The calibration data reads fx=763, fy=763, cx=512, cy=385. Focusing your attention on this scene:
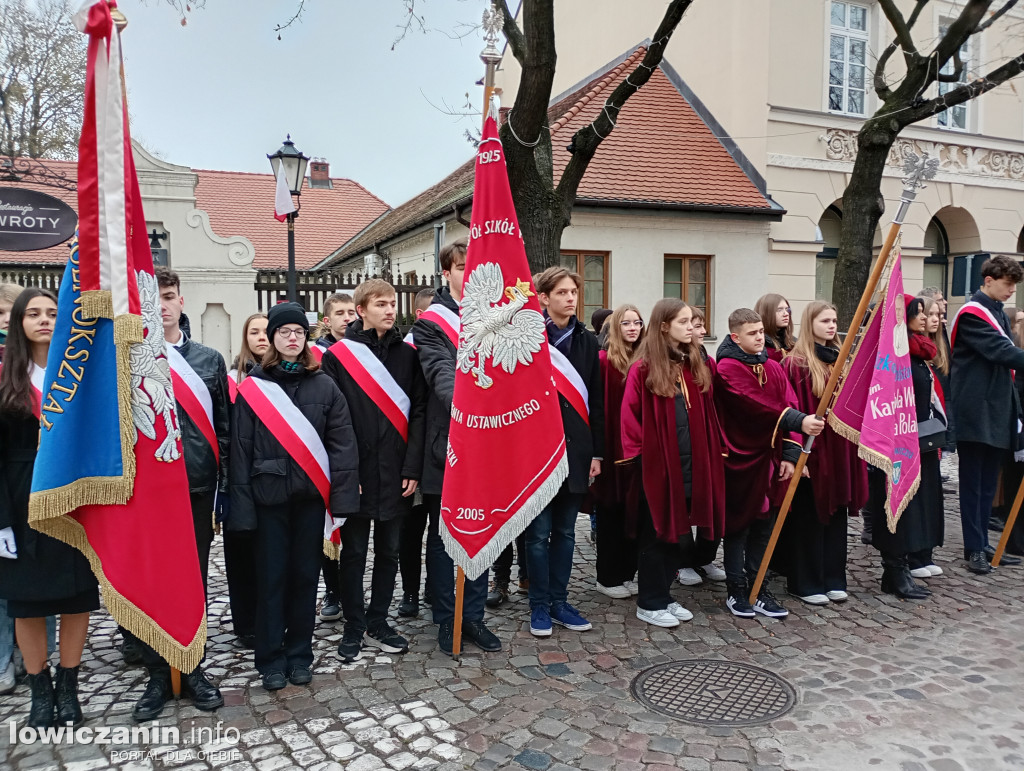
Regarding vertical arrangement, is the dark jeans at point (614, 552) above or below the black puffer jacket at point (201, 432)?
below

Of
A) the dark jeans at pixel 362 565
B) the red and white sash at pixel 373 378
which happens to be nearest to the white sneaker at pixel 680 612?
the dark jeans at pixel 362 565

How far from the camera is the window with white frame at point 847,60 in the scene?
14766 millimetres

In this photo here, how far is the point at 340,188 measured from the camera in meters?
30.1

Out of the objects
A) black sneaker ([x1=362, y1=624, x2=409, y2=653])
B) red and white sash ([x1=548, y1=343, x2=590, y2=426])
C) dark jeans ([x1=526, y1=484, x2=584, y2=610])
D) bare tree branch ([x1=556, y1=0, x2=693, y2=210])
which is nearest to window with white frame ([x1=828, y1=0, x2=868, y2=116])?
bare tree branch ([x1=556, y1=0, x2=693, y2=210])

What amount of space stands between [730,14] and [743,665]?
44.8 ft

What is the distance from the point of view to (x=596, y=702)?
12.4 ft

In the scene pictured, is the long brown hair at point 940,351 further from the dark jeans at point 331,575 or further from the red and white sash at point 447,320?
the dark jeans at point 331,575

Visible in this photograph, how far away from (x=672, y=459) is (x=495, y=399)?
1241mm

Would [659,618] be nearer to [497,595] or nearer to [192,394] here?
[497,595]

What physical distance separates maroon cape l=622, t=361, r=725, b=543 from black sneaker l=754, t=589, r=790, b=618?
60 centimetres

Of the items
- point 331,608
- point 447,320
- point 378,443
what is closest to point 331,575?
point 331,608

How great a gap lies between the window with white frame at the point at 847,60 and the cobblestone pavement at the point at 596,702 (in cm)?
1235

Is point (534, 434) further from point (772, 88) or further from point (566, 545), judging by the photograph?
point (772, 88)

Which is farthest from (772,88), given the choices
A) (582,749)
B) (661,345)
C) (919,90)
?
(582,749)
